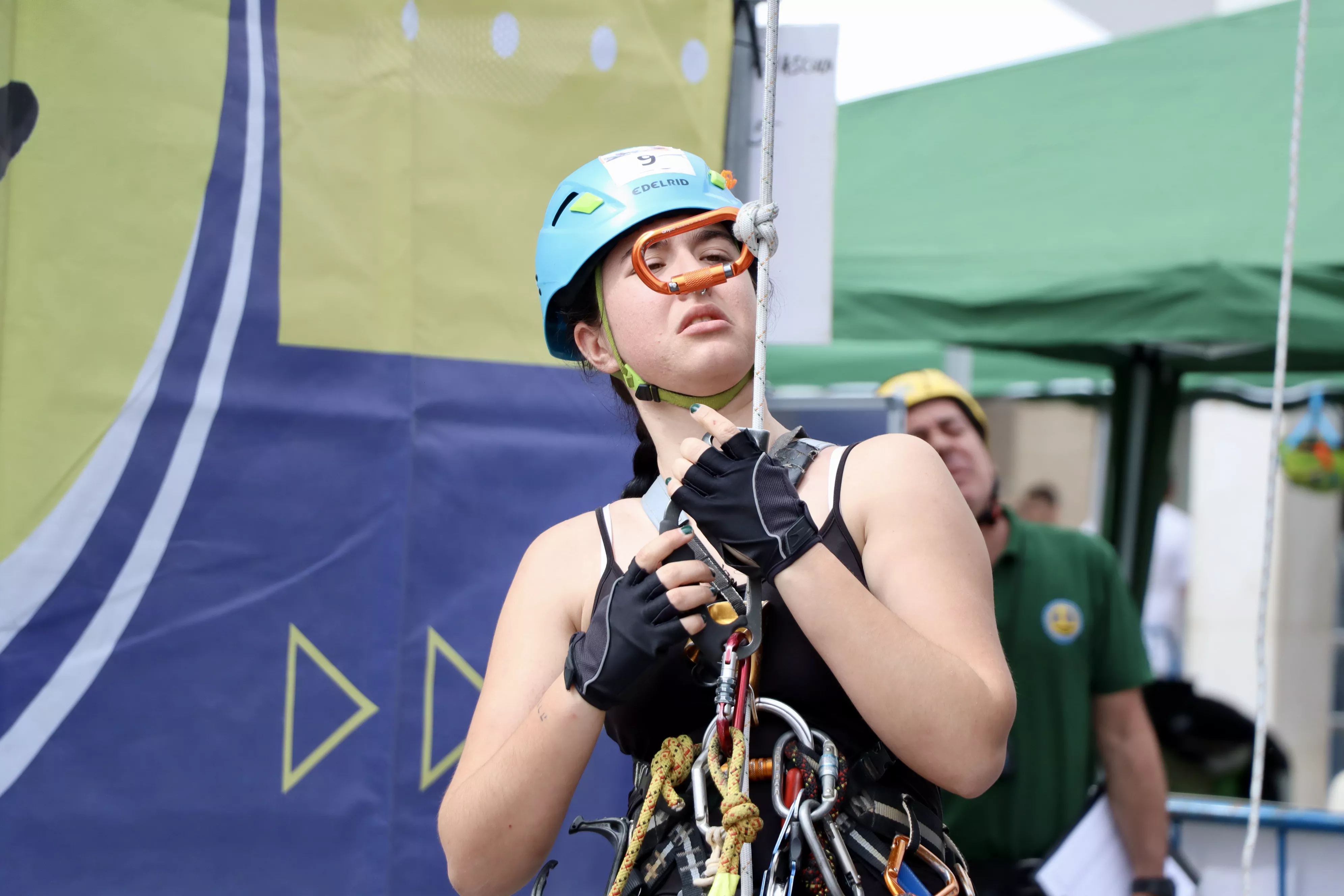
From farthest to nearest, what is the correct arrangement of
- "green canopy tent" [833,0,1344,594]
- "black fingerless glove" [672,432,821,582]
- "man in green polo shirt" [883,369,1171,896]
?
"green canopy tent" [833,0,1344,594]
"man in green polo shirt" [883,369,1171,896]
"black fingerless glove" [672,432,821,582]

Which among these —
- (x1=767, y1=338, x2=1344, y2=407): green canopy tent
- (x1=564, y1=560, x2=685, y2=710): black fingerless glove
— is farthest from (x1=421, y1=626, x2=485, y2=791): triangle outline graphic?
(x1=767, y1=338, x2=1344, y2=407): green canopy tent

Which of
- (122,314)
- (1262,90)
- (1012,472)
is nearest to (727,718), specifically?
(122,314)

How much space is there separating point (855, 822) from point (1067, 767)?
2509mm

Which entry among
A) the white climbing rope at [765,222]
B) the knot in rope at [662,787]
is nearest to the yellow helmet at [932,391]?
the white climbing rope at [765,222]

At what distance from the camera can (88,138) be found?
2.35 m

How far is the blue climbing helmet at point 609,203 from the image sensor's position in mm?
2043

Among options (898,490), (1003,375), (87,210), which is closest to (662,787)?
(898,490)

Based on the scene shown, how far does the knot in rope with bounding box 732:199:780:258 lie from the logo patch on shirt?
8.44 ft

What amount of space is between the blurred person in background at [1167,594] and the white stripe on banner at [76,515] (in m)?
9.54

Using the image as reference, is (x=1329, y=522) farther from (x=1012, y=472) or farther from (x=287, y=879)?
(x=287, y=879)

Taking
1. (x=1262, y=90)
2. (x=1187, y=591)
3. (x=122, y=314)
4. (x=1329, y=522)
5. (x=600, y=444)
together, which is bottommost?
(x=1187, y=591)

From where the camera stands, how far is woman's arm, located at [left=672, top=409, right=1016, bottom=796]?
5.27 ft

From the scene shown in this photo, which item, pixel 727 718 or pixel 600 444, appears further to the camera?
Answer: pixel 600 444

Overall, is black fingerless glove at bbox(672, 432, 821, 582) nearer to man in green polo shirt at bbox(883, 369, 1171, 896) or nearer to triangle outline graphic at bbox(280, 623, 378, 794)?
triangle outline graphic at bbox(280, 623, 378, 794)
